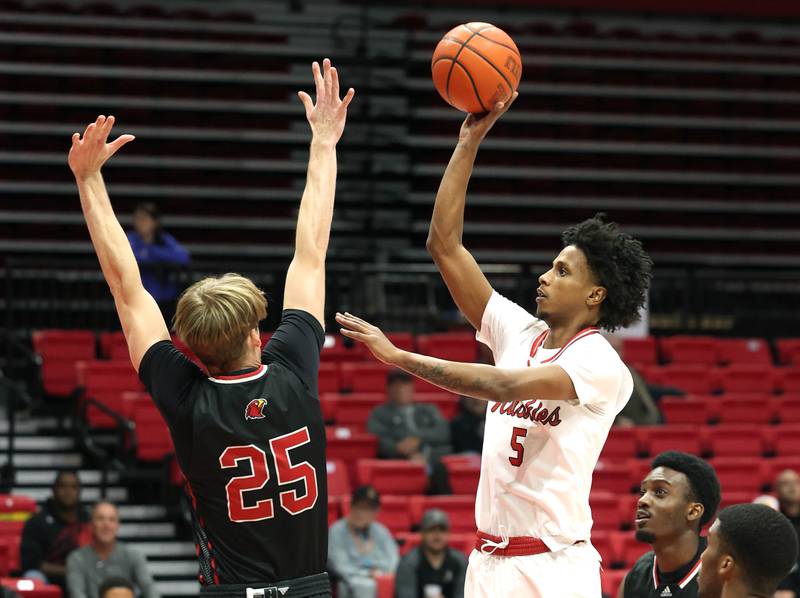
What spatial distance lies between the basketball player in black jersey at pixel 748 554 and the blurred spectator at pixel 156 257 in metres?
8.08

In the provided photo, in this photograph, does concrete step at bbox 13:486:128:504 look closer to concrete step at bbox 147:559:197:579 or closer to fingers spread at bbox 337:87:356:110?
concrete step at bbox 147:559:197:579

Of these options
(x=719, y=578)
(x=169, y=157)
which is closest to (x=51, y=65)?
(x=169, y=157)

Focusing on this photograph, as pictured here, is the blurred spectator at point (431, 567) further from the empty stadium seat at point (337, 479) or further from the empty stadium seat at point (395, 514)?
the empty stadium seat at point (337, 479)

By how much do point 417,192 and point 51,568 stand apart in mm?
8079

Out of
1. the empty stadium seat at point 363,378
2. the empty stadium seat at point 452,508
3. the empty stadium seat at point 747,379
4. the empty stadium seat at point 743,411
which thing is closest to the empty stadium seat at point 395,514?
the empty stadium seat at point 452,508

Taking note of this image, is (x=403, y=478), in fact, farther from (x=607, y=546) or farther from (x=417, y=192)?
(x=417, y=192)

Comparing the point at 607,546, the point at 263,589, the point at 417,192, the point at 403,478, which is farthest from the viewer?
the point at 417,192

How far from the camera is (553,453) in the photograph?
407 centimetres

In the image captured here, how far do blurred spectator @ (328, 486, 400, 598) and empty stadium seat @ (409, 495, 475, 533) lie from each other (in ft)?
1.70

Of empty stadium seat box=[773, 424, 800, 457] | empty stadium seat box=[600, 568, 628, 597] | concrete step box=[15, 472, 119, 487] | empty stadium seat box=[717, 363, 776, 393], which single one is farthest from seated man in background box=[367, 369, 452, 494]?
empty stadium seat box=[717, 363, 776, 393]

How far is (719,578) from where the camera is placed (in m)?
3.55

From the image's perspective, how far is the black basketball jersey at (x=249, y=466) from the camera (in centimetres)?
337

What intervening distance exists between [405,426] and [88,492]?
2.58 metres

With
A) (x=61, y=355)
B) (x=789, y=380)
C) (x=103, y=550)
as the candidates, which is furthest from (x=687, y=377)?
(x=103, y=550)
